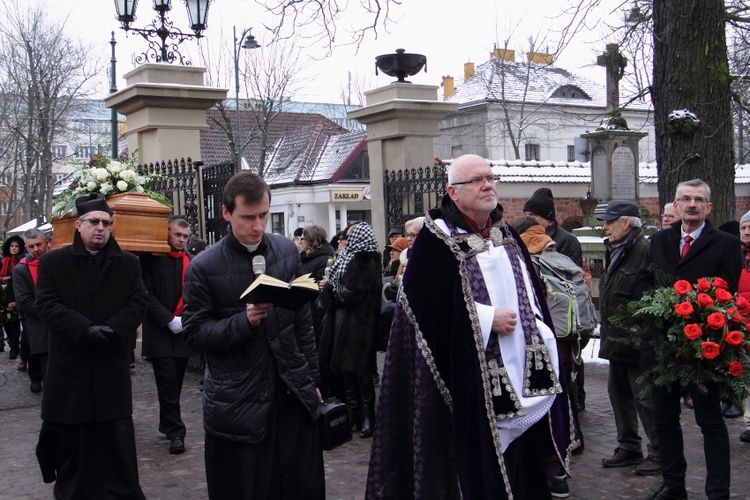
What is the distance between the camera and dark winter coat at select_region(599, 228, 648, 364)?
19.6 feet

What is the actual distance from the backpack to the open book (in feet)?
9.40

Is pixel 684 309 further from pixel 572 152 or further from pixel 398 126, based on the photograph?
pixel 572 152

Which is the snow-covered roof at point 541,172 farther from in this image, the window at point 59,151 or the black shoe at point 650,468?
the window at point 59,151

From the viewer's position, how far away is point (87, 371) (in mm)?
5113

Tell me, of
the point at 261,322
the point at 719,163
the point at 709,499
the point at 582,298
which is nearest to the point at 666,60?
the point at 719,163

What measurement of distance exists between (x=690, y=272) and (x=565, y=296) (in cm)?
109

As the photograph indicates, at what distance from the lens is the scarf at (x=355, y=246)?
277 inches

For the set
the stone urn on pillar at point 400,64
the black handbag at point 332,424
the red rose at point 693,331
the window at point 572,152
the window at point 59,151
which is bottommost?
the black handbag at point 332,424

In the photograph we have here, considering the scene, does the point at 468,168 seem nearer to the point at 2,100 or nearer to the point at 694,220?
the point at 694,220

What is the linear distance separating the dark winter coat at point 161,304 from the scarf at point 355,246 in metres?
1.45

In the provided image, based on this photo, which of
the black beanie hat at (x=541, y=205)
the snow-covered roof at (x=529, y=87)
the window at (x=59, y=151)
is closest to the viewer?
the black beanie hat at (x=541, y=205)

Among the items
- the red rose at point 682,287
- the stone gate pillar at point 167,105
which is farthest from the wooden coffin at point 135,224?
the red rose at point 682,287

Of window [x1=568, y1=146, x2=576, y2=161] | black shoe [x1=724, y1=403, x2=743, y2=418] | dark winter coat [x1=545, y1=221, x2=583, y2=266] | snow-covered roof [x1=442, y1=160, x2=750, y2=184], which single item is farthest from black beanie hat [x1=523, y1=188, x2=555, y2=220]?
window [x1=568, y1=146, x2=576, y2=161]

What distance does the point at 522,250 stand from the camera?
4.35 metres
